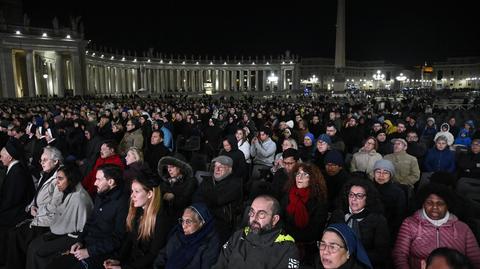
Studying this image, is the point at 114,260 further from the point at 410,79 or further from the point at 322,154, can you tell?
the point at 410,79

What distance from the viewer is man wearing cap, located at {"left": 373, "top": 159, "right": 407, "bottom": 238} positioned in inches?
213

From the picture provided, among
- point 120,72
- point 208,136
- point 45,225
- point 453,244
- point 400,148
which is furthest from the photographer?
point 120,72

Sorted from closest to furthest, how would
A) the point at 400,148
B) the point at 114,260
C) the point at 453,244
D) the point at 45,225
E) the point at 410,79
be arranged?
the point at 453,244, the point at 114,260, the point at 45,225, the point at 400,148, the point at 410,79

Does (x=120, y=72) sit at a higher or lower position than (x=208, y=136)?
higher

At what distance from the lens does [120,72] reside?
73125 mm

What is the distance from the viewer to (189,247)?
14.0 ft

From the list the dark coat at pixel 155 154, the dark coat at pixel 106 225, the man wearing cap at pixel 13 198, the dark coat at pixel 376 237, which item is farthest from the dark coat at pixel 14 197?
the dark coat at pixel 376 237

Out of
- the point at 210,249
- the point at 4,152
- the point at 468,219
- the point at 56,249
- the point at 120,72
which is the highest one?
the point at 120,72

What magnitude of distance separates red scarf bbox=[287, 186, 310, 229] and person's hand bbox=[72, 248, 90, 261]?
2647mm

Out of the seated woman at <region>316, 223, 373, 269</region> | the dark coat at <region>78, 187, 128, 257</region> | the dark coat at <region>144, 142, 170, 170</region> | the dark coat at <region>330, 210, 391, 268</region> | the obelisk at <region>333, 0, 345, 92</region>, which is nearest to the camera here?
the seated woman at <region>316, 223, 373, 269</region>

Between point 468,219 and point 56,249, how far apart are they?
5141 millimetres

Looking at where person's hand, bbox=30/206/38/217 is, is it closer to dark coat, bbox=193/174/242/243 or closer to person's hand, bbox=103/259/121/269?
person's hand, bbox=103/259/121/269

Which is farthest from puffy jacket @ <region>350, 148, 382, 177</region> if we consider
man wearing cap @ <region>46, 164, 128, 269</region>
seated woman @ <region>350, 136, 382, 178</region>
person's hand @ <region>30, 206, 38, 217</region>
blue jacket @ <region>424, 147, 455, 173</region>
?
person's hand @ <region>30, 206, 38, 217</region>

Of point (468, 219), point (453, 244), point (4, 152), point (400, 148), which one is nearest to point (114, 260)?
point (4, 152)
